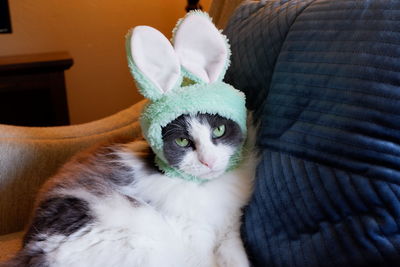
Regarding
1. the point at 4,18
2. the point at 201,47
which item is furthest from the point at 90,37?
the point at 201,47

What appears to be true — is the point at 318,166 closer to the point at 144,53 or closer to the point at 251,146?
the point at 251,146

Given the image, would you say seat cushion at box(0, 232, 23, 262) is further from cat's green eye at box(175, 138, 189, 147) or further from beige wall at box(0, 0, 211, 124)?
beige wall at box(0, 0, 211, 124)

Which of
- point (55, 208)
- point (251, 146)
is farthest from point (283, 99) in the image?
point (55, 208)

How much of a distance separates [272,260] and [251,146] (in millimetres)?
236

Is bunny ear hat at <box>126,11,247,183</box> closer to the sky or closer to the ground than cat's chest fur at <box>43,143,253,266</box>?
closer to the sky

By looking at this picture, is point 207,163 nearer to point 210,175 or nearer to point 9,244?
point 210,175

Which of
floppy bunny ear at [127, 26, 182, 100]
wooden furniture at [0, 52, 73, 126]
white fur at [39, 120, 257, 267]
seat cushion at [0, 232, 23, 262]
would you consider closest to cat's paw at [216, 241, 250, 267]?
white fur at [39, 120, 257, 267]

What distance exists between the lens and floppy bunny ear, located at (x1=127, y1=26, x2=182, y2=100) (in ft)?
2.23

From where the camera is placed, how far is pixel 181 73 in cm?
72

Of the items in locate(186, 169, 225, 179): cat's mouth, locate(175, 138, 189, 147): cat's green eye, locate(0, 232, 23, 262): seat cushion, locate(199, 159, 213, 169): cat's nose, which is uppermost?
locate(175, 138, 189, 147): cat's green eye

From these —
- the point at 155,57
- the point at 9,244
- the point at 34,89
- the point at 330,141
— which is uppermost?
the point at 155,57

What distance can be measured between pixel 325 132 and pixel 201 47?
10.9 inches

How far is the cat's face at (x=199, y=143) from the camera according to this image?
0.70 m

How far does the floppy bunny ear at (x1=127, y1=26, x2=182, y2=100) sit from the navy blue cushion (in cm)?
20
